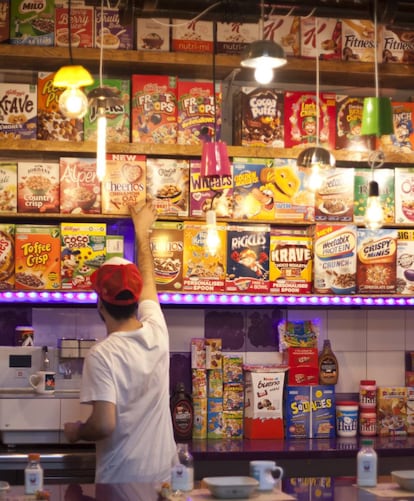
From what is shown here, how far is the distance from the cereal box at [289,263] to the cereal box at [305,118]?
55 centimetres

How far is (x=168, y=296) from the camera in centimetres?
562

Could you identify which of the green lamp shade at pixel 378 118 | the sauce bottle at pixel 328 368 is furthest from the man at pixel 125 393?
the sauce bottle at pixel 328 368

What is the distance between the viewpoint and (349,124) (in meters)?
5.90

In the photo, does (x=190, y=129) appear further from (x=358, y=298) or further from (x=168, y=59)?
(x=358, y=298)

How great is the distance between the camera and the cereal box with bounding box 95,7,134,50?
5664 mm

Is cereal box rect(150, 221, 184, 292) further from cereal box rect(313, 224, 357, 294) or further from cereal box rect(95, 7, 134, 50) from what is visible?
cereal box rect(95, 7, 134, 50)

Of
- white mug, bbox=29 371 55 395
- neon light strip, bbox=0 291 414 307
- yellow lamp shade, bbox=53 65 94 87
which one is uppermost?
yellow lamp shade, bbox=53 65 94 87

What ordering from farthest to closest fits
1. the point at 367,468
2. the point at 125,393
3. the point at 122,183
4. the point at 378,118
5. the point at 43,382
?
the point at 122,183, the point at 43,382, the point at 378,118, the point at 125,393, the point at 367,468

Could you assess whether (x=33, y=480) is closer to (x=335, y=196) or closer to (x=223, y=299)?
(x=223, y=299)

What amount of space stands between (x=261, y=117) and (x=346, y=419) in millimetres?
1820

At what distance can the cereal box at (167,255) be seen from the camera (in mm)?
5594

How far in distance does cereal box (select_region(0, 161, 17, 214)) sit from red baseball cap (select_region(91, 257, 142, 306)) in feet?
5.45

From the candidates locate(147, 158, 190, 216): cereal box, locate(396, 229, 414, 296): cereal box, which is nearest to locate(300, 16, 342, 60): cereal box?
locate(147, 158, 190, 216): cereal box

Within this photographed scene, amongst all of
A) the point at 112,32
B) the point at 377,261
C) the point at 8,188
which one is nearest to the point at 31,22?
the point at 112,32
